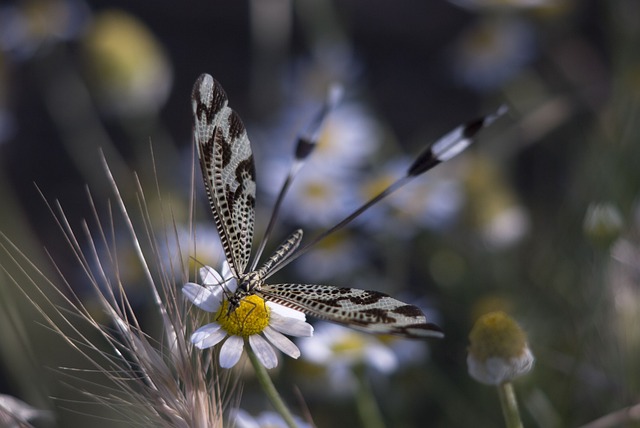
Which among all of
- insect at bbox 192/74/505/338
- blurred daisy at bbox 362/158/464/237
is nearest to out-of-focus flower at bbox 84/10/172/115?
blurred daisy at bbox 362/158/464/237

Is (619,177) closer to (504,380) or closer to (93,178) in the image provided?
(504,380)

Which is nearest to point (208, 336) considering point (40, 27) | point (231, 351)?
point (231, 351)

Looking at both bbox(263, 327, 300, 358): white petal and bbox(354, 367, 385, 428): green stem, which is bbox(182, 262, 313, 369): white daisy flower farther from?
bbox(354, 367, 385, 428): green stem

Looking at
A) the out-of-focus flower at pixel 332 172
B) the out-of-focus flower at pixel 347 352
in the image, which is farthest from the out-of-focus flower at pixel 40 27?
the out-of-focus flower at pixel 347 352

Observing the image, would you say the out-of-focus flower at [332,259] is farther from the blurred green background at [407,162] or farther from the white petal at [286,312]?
the white petal at [286,312]

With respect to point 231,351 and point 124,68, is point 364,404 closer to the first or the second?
point 231,351

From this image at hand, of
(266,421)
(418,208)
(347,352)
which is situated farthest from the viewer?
(418,208)

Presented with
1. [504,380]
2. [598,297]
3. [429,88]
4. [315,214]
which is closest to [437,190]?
[315,214]
